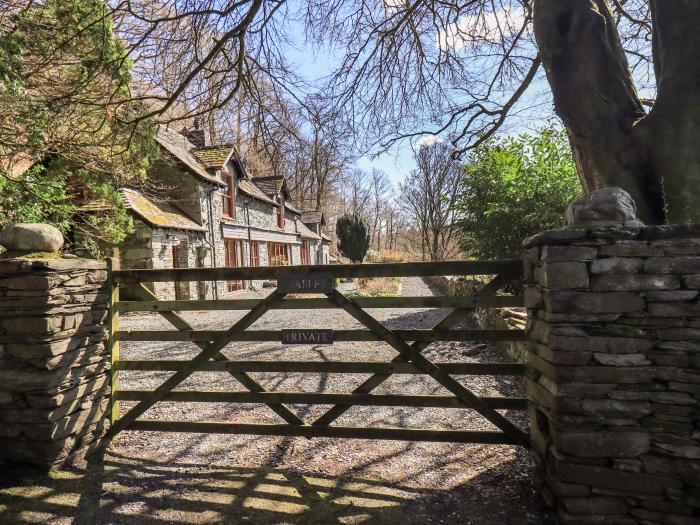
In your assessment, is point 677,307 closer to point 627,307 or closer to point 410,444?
point 627,307

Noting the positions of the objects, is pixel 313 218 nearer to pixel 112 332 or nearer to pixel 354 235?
pixel 354 235

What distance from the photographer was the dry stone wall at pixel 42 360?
3.15m

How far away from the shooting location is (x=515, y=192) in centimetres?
799

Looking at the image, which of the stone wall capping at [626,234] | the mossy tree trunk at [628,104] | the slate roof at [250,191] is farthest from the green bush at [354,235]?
the stone wall capping at [626,234]

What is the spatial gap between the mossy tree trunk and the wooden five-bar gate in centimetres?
161

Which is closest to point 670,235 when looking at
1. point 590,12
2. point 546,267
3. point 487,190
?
point 546,267

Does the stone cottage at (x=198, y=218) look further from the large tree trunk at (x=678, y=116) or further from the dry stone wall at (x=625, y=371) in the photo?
the dry stone wall at (x=625, y=371)

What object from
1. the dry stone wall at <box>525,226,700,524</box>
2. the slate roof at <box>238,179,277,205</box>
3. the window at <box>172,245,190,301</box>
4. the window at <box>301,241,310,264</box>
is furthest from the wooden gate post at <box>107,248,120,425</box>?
the window at <box>301,241,310,264</box>

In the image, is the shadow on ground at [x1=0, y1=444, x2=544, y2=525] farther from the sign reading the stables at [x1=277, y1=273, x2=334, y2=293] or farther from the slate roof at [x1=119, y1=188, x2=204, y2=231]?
the slate roof at [x1=119, y1=188, x2=204, y2=231]

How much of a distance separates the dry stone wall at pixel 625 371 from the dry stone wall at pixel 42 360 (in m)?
3.79

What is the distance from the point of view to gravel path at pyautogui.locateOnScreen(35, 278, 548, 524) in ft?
9.04

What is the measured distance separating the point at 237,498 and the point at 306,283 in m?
1.75

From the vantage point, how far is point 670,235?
2.33m

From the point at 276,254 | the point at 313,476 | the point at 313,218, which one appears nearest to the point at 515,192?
the point at 313,476
